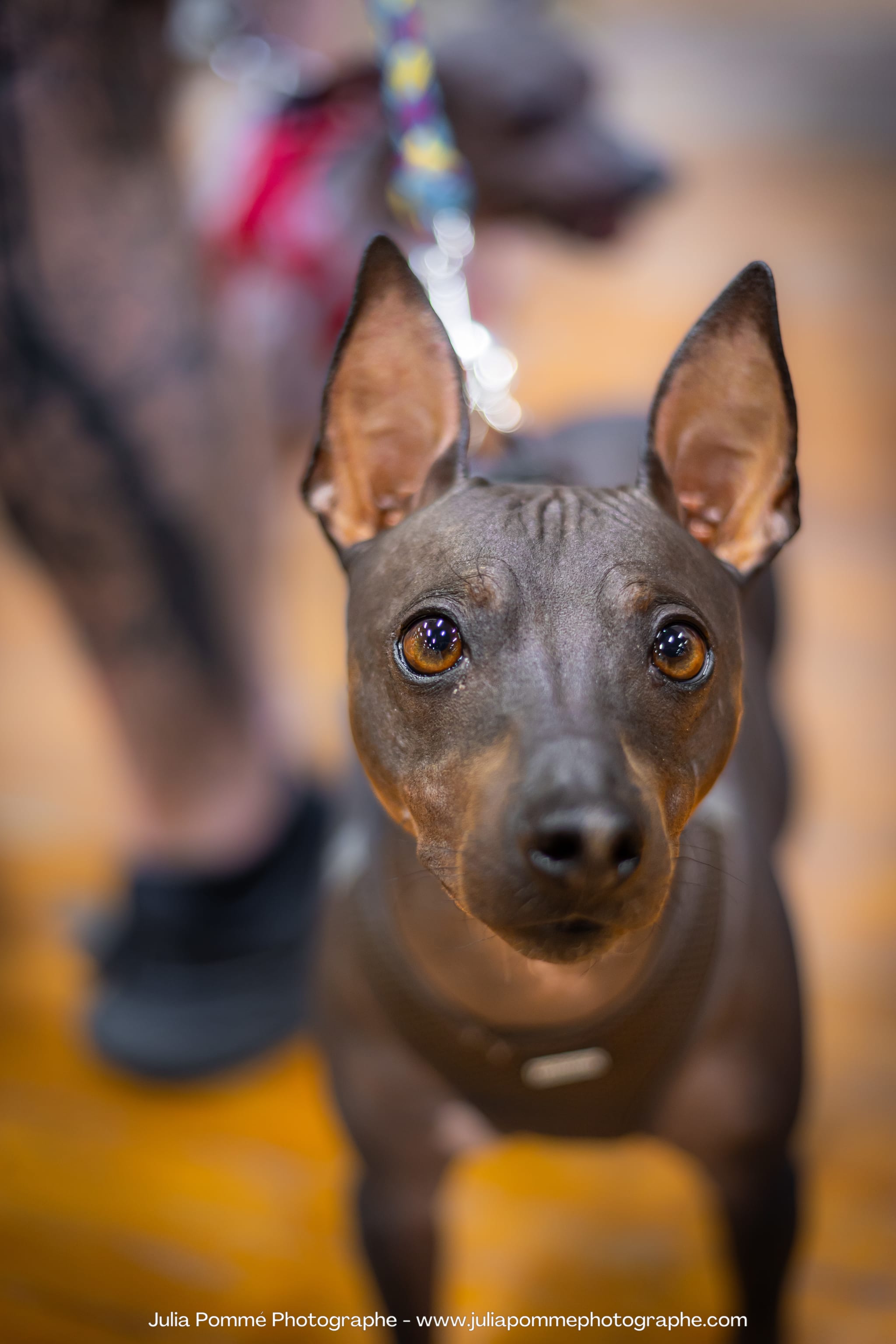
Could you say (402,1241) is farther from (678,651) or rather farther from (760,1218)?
(678,651)

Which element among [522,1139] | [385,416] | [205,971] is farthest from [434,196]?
[205,971]

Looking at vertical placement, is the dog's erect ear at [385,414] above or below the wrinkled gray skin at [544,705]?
above

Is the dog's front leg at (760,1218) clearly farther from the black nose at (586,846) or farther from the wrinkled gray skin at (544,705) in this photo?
the black nose at (586,846)

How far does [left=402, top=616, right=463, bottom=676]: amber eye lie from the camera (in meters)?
0.73

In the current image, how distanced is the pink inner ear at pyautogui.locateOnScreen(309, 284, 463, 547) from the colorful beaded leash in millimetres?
182

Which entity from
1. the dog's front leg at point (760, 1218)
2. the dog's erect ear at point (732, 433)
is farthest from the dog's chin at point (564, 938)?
the dog's front leg at point (760, 1218)

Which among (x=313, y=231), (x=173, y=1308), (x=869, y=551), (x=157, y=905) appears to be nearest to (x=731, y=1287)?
(x=173, y=1308)

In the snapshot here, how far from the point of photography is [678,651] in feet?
2.35

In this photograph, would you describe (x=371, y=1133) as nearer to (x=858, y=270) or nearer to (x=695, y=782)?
(x=695, y=782)

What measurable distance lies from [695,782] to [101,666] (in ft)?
3.49

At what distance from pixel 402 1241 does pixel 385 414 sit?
2.44 feet

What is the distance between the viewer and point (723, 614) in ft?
2.50

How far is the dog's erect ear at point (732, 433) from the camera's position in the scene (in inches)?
28.6

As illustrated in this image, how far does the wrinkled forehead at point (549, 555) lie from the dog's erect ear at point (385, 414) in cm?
7
